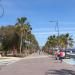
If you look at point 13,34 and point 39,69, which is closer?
point 39,69

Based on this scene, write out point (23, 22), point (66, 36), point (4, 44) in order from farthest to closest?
point (66, 36), point (4, 44), point (23, 22)

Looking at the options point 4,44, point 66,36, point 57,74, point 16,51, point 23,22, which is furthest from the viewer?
point 66,36

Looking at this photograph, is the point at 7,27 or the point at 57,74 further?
the point at 7,27

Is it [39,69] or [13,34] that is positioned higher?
[13,34]

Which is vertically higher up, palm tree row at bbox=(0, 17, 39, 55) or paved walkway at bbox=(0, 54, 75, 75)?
palm tree row at bbox=(0, 17, 39, 55)

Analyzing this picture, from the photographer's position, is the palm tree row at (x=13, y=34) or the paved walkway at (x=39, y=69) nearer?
the paved walkway at (x=39, y=69)

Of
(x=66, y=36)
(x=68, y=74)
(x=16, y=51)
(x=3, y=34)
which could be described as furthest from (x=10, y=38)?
(x=68, y=74)

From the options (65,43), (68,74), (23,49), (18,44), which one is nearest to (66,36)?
(65,43)

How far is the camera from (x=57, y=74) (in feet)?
70.5

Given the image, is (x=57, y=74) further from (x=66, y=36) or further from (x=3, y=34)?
(x=66, y=36)

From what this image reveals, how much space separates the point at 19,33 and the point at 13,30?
6.73ft

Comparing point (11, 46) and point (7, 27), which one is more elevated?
point (7, 27)

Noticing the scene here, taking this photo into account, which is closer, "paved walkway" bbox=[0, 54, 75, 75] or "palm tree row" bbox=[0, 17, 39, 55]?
"paved walkway" bbox=[0, 54, 75, 75]

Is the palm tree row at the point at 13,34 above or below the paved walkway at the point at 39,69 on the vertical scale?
above
